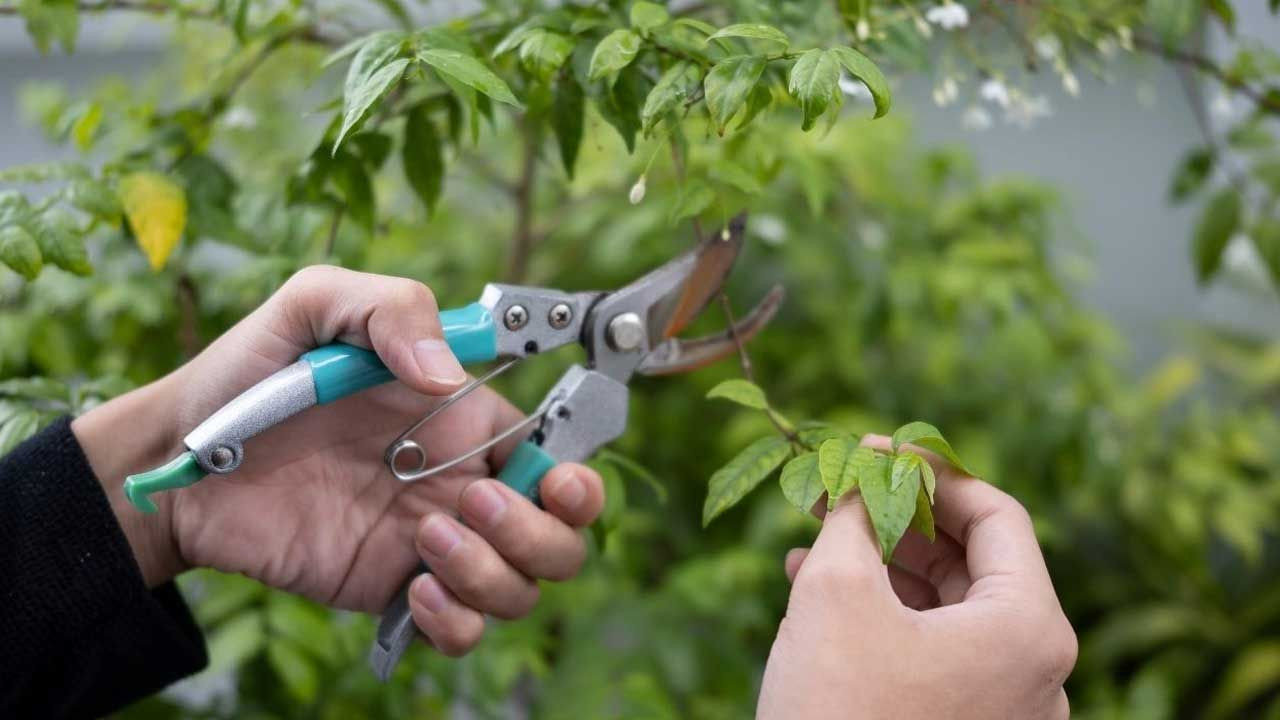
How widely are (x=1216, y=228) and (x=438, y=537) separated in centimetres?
83

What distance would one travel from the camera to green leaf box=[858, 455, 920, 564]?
554 mm

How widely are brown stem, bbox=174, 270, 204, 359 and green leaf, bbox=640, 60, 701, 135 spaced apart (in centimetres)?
58

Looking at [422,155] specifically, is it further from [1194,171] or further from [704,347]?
[1194,171]

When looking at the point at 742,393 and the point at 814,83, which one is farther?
the point at 742,393

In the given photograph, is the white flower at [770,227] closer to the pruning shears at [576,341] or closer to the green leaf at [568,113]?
the pruning shears at [576,341]

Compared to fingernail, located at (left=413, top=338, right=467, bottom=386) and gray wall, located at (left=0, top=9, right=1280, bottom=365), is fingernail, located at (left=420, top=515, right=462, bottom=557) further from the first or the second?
gray wall, located at (left=0, top=9, right=1280, bottom=365)

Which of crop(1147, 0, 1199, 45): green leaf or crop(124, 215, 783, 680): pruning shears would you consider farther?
crop(1147, 0, 1199, 45): green leaf

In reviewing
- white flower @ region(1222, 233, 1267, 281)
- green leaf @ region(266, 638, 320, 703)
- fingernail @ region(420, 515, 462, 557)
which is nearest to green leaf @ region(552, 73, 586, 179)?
fingernail @ region(420, 515, 462, 557)

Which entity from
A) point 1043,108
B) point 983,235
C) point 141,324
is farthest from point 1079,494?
point 141,324

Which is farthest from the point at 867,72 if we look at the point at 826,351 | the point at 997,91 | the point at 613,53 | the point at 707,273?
the point at 826,351

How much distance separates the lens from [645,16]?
633 mm

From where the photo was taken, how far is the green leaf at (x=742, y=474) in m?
0.62

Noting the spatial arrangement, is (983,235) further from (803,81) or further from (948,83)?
Result: (803,81)

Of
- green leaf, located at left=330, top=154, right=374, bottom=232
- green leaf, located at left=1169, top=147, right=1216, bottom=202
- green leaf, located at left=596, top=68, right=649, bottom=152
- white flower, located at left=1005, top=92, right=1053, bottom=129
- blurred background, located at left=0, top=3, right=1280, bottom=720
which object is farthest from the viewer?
green leaf, located at left=1169, top=147, right=1216, bottom=202
